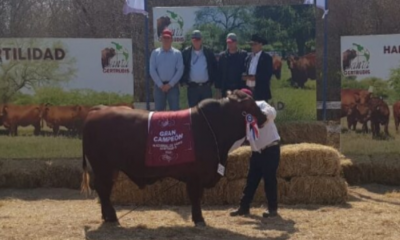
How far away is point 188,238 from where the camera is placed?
7688mm

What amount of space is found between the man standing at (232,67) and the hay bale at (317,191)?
1878 millimetres

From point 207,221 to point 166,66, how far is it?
116 inches

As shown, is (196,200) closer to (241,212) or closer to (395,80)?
(241,212)

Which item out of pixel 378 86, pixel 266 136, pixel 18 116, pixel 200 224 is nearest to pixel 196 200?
pixel 200 224

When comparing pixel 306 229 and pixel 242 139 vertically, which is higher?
pixel 242 139

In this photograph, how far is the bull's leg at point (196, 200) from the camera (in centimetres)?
825

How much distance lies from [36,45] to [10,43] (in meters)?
0.47

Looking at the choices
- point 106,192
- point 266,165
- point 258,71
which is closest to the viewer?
point 106,192

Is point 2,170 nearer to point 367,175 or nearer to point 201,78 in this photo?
point 201,78

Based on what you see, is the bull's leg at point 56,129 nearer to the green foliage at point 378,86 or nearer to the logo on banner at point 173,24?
the logo on banner at point 173,24

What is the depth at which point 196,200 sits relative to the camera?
8.25 metres

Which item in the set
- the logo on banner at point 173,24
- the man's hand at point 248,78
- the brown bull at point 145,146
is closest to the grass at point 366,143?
the man's hand at point 248,78

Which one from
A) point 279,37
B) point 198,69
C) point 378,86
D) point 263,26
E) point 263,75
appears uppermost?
point 263,26

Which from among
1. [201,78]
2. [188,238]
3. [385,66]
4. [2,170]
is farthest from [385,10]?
[188,238]
